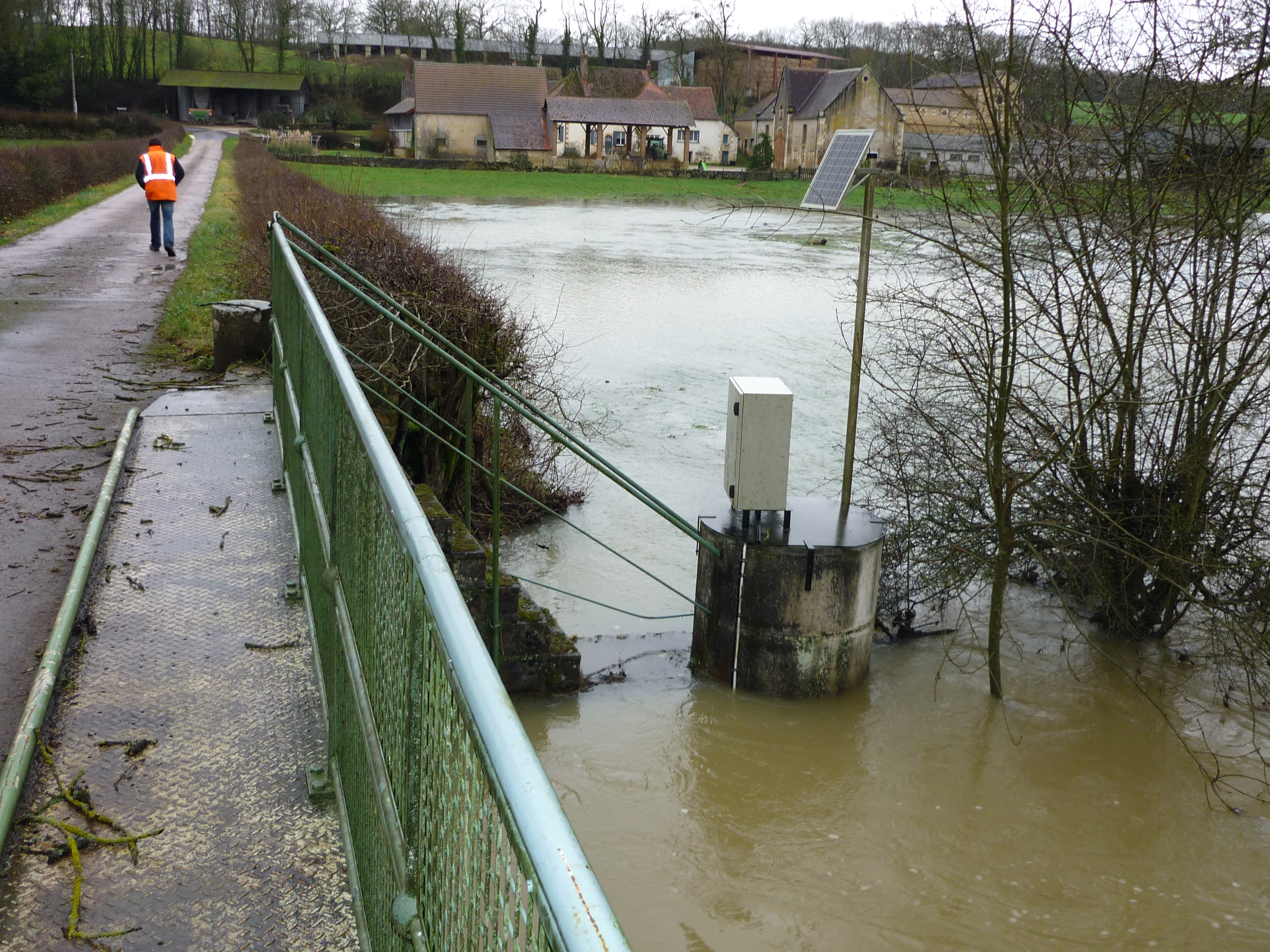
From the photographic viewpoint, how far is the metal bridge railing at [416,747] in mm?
1104

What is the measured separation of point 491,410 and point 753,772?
574 centimetres

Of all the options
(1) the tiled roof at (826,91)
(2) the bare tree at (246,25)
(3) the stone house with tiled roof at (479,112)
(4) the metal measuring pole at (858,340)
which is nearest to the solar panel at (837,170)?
(4) the metal measuring pole at (858,340)

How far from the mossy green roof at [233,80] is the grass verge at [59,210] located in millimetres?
60435

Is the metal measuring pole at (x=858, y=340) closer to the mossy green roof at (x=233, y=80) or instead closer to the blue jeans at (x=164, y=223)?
the blue jeans at (x=164, y=223)

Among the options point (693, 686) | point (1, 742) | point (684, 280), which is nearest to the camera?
point (1, 742)

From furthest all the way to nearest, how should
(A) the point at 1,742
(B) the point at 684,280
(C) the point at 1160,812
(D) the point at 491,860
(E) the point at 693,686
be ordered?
1. (B) the point at 684,280
2. (E) the point at 693,686
3. (C) the point at 1160,812
4. (A) the point at 1,742
5. (D) the point at 491,860

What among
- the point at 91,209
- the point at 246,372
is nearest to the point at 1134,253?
the point at 246,372

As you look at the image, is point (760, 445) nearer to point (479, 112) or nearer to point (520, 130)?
point (520, 130)

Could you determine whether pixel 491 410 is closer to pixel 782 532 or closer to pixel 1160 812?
pixel 782 532

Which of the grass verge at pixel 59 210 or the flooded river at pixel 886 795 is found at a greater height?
the grass verge at pixel 59 210

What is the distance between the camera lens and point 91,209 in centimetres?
2686

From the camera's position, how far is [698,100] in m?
87.9

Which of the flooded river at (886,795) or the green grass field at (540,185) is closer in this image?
the flooded river at (886,795)

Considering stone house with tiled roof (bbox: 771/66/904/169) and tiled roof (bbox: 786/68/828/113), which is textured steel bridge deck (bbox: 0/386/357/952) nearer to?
stone house with tiled roof (bbox: 771/66/904/169)
